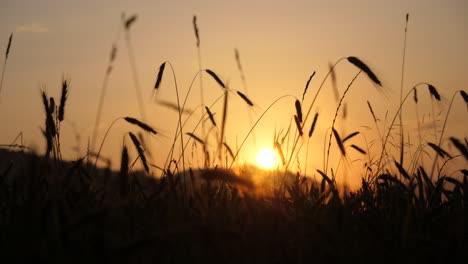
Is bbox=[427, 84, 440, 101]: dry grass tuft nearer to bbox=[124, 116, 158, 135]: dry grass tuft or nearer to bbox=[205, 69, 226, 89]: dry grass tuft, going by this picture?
bbox=[205, 69, 226, 89]: dry grass tuft

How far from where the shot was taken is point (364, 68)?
3617 mm

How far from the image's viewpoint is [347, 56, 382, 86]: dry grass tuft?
3563 millimetres

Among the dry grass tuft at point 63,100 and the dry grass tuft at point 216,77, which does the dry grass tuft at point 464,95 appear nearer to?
the dry grass tuft at point 216,77

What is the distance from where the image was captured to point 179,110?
3.93 m

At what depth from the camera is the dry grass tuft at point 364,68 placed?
3.56 m

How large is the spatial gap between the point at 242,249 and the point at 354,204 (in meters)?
1.05

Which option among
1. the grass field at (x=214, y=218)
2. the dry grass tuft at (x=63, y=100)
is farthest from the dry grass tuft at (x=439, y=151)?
the dry grass tuft at (x=63, y=100)

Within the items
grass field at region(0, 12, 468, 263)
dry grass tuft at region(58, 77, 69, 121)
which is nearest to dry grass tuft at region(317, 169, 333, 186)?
grass field at region(0, 12, 468, 263)

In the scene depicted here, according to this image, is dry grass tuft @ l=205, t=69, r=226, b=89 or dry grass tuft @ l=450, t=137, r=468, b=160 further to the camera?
dry grass tuft @ l=205, t=69, r=226, b=89

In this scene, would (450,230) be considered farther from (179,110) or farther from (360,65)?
(179,110)

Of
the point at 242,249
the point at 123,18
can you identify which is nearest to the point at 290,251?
the point at 242,249

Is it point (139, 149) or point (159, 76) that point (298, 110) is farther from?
point (139, 149)

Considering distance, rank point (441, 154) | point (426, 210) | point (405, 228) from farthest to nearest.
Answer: point (441, 154)
point (426, 210)
point (405, 228)

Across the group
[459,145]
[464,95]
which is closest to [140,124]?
[459,145]
